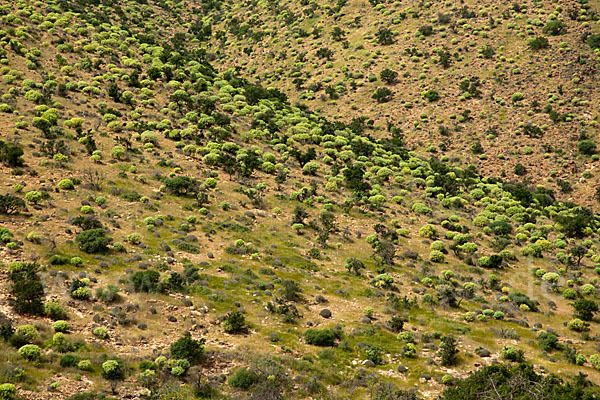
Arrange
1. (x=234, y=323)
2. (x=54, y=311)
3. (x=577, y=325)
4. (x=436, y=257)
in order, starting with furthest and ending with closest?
(x=436, y=257), (x=577, y=325), (x=234, y=323), (x=54, y=311)

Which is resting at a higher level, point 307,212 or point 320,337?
point 307,212

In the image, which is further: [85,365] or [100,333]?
[100,333]

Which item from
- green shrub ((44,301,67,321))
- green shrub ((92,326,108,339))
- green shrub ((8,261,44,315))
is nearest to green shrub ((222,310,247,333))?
green shrub ((92,326,108,339))

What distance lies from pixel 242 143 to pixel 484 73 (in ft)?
173

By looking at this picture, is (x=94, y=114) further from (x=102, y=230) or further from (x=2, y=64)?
(x=102, y=230)

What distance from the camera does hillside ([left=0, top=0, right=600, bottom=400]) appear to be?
866 inches

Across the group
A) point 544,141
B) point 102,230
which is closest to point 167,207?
point 102,230

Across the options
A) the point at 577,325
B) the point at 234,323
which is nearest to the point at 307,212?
the point at 234,323

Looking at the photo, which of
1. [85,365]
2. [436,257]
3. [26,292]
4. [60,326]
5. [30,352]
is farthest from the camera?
[436,257]

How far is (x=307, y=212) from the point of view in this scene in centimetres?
4388

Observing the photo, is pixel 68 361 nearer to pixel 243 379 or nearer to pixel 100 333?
pixel 100 333

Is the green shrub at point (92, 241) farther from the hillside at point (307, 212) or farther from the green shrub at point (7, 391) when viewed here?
the green shrub at point (7, 391)

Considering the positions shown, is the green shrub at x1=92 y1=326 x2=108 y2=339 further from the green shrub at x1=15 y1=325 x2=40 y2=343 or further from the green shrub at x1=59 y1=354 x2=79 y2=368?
the green shrub at x1=15 y1=325 x2=40 y2=343

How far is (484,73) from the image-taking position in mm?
80562
